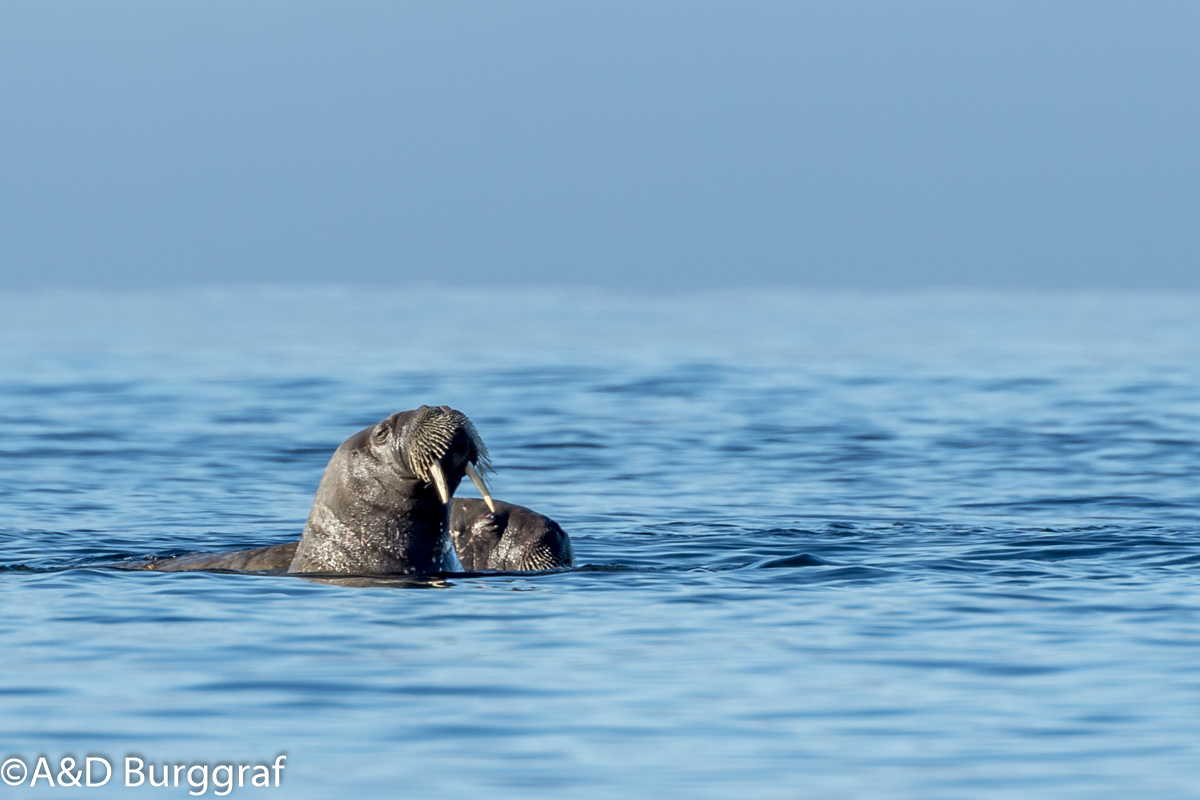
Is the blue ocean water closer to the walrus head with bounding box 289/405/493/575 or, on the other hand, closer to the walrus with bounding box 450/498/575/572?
the walrus with bounding box 450/498/575/572

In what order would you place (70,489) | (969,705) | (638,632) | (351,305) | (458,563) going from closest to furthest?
(969,705), (638,632), (458,563), (70,489), (351,305)

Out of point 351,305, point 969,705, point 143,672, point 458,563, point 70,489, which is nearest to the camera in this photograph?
point 969,705

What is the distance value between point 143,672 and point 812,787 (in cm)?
354

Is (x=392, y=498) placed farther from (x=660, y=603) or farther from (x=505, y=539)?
(x=660, y=603)

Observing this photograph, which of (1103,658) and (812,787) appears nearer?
(812,787)

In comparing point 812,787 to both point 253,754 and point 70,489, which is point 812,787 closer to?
point 253,754

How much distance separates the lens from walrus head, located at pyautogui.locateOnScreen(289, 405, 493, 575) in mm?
10773

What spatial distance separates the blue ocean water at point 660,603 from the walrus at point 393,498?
273 millimetres

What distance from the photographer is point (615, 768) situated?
25.3 feet

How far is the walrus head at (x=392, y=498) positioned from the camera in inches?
424

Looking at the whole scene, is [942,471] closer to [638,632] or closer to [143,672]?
[638,632]

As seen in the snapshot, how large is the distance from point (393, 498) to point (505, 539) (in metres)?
1.07

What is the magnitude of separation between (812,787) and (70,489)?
12.7 m

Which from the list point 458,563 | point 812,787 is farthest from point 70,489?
point 812,787
